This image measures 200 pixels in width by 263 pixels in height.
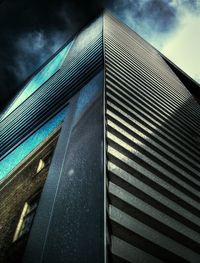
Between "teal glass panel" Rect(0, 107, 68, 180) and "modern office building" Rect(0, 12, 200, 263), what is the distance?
0.10ft

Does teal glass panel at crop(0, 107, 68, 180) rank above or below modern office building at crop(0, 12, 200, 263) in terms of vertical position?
above

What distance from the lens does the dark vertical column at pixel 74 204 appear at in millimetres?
1874

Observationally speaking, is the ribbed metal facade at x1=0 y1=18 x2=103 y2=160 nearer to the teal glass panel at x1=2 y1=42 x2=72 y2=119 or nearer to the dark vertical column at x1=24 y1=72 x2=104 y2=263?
the dark vertical column at x1=24 y1=72 x2=104 y2=263

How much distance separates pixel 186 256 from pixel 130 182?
0.74 meters

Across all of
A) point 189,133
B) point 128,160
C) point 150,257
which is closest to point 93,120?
point 128,160

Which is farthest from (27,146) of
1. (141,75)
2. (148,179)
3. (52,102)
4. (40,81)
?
(40,81)

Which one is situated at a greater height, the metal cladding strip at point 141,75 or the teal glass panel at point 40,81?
the teal glass panel at point 40,81

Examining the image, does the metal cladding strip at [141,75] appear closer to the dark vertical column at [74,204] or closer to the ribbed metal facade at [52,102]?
the ribbed metal facade at [52,102]

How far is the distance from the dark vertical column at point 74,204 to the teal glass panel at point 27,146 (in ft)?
7.94

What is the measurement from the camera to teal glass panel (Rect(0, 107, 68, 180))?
5.85 metres

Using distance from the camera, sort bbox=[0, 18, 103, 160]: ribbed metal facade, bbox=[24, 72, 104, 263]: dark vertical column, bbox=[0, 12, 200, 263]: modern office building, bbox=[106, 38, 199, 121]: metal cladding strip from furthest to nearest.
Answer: bbox=[106, 38, 199, 121]: metal cladding strip, bbox=[0, 18, 103, 160]: ribbed metal facade, bbox=[0, 12, 200, 263]: modern office building, bbox=[24, 72, 104, 263]: dark vertical column

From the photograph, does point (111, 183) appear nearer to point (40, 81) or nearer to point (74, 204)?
A: point (74, 204)

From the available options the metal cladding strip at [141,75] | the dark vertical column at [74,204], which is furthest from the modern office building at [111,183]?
the metal cladding strip at [141,75]

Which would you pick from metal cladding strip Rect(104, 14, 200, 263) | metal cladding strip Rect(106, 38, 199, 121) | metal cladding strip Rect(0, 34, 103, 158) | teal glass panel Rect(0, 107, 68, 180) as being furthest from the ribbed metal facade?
metal cladding strip Rect(104, 14, 200, 263)
